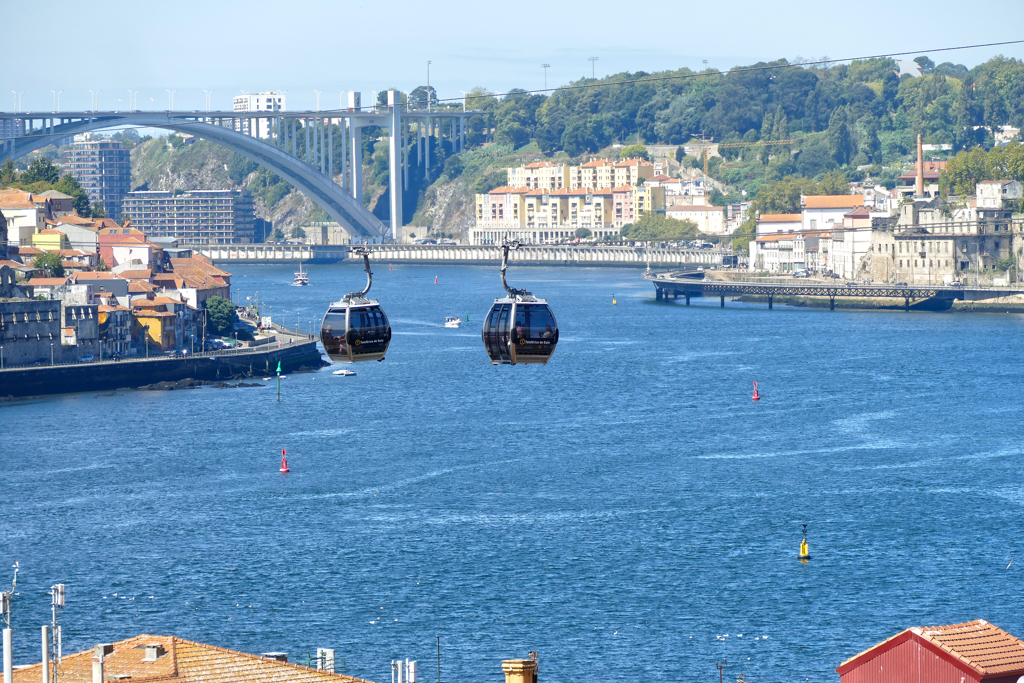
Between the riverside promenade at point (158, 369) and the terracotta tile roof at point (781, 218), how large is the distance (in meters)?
49.6

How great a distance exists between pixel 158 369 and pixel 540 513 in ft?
69.5

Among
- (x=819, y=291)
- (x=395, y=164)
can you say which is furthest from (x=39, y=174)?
(x=395, y=164)

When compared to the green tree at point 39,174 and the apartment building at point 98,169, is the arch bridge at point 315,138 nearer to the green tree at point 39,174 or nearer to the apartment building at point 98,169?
the green tree at point 39,174

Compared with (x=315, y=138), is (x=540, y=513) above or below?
below

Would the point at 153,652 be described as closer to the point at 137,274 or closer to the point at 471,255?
the point at 137,274

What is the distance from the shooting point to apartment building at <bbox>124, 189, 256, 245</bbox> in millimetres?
139125

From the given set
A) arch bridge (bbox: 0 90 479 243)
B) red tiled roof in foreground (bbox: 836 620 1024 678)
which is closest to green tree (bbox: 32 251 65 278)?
arch bridge (bbox: 0 90 479 243)

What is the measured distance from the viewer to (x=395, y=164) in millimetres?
124438

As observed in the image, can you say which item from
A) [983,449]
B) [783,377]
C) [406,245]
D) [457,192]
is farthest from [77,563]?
[457,192]

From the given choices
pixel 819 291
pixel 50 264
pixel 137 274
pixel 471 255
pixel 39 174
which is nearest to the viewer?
pixel 50 264

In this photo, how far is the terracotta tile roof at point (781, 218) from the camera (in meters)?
97.2

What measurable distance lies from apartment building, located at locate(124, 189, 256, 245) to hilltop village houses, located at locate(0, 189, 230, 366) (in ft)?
232

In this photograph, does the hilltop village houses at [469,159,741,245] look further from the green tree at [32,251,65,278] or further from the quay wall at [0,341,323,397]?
the quay wall at [0,341,323,397]

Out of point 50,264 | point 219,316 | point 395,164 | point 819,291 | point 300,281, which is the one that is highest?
point 395,164
